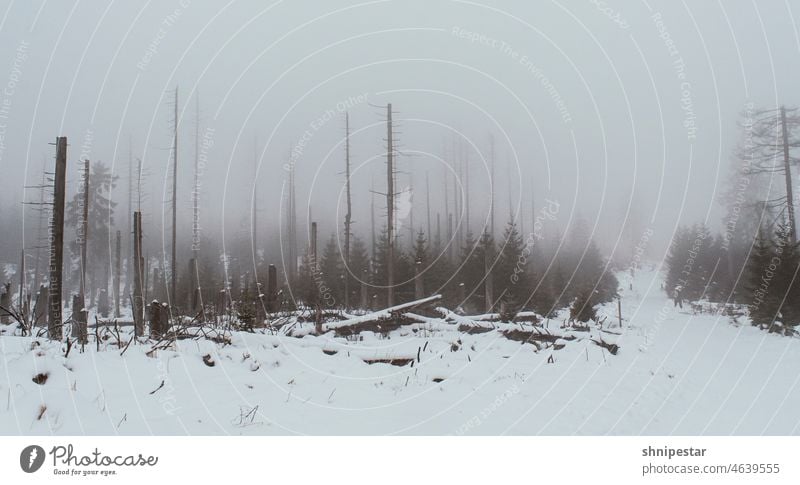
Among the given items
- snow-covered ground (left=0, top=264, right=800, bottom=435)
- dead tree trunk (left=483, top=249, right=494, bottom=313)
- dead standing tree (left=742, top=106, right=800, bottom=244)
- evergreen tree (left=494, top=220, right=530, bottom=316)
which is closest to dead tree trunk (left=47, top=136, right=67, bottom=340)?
snow-covered ground (left=0, top=264, right=800, bottom=435)

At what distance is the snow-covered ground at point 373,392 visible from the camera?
4.26 metres

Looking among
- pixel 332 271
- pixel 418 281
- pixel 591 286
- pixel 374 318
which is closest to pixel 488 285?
pixel 418 281

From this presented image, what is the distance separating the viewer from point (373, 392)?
6281 mm

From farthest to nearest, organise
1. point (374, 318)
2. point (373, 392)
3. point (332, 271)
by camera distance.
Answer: point (332, 271) < point (374, 318) < point (373, 392)

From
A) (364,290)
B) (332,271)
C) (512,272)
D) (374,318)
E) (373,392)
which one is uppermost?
(512,272)

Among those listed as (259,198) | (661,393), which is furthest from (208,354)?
(259,198)

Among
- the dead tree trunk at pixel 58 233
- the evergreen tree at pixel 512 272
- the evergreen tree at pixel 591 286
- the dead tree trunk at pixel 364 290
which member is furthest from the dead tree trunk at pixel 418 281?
the dead tree trunk at pixel 58 233

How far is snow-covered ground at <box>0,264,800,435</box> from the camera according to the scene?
14.0 ft

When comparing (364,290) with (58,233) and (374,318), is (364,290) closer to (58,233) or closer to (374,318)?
(374,318)

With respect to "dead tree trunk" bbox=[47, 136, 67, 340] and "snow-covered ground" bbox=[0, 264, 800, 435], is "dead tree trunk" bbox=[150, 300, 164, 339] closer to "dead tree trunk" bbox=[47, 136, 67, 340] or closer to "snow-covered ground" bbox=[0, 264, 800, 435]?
"snow-covered ground" bbox=[0, 264, 800, 435]

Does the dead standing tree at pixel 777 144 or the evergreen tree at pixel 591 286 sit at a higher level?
the dead standing tree at pixel 777 144

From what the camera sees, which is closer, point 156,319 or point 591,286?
point 156,319

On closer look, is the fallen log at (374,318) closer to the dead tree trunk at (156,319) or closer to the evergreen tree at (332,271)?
the dead tree trunk at (156,319)
